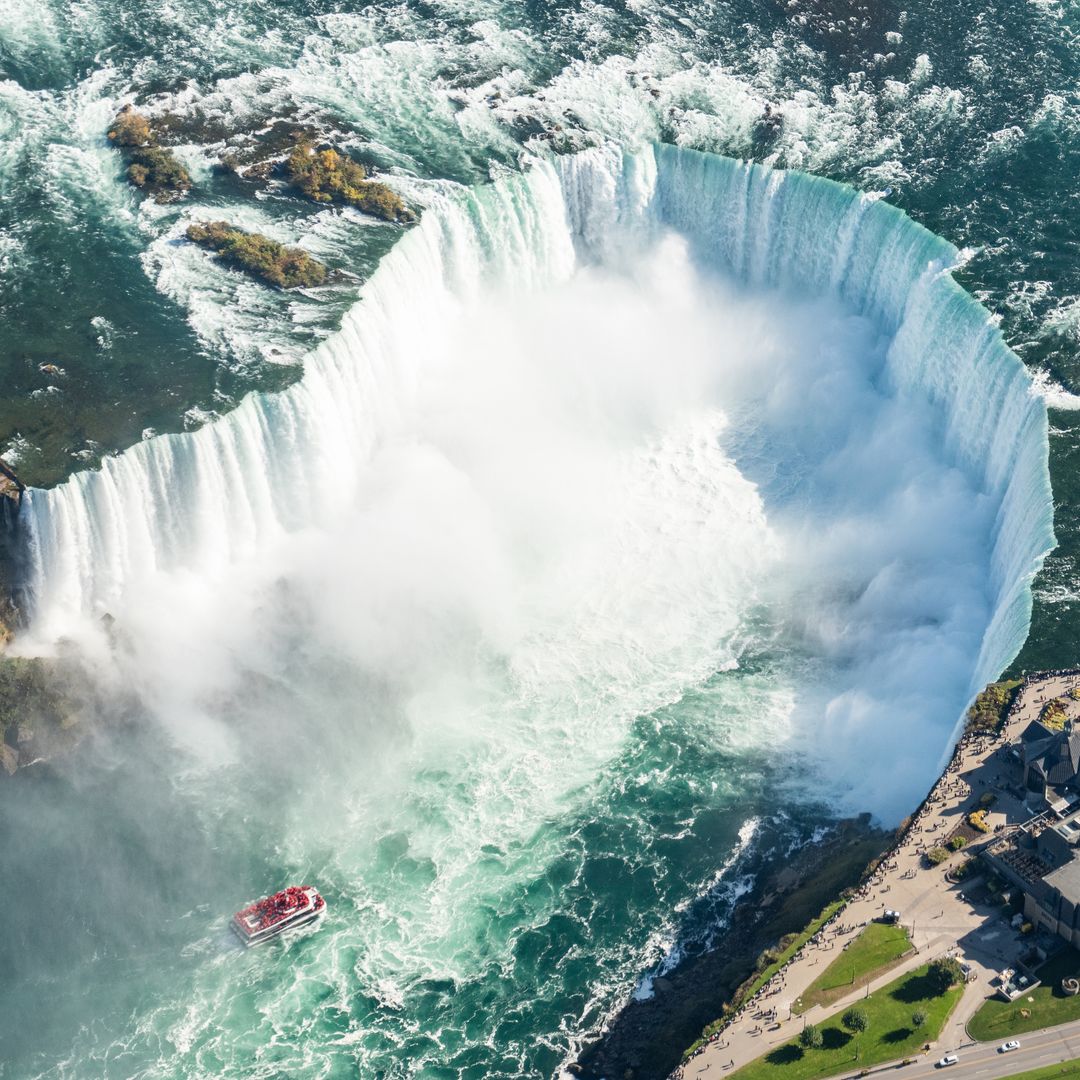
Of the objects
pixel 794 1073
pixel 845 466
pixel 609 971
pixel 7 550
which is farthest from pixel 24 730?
pixel 845 466

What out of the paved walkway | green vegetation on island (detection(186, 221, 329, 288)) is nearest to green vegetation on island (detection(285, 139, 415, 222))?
green vegetation on island (detection(186, 221, 329, 288))

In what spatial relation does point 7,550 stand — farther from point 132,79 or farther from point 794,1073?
point 794,1073

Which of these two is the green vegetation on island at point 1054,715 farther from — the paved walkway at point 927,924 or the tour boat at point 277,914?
the tour boat at point 277,914

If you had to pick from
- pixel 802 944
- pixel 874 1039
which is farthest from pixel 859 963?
pixel 874 1039

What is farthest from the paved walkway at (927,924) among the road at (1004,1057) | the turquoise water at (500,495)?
the turquoise water at (500,495)

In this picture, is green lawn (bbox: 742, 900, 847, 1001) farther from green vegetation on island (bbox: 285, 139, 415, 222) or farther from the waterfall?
green vegetation on island (bbox: 285, 139, 415, 222)

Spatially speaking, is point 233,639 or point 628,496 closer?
point 233,639
